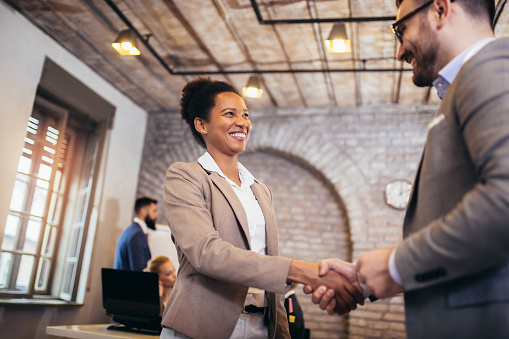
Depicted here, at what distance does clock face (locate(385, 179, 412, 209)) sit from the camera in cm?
521

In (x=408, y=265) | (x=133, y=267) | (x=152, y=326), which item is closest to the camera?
(x=408, y=265)

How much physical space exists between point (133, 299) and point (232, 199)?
164 centimetres

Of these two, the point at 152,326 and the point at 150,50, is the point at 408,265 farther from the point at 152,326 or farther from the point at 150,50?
the point at 150,50

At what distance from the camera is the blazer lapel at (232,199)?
155 centimetres

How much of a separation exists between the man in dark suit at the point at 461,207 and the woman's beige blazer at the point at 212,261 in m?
0.38

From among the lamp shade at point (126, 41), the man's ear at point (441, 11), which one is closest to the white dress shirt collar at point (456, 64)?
the man's ear at point (441, 11)

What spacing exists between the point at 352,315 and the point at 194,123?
3852 mm

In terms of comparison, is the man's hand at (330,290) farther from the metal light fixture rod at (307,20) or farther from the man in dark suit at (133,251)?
the man in dark suit at (133,251)

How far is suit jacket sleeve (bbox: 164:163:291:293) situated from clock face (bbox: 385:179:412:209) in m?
4.07

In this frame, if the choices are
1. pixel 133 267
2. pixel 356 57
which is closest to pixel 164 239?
pixel 133 267

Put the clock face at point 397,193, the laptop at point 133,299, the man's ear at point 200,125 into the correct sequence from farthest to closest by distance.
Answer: the clock face at point 397,193 < the laptop at point 133,299 < the man's ear at point 200,125

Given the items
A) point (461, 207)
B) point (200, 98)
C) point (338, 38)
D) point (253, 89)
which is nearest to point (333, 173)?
point (253, 89)

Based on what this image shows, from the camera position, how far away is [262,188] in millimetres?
1911

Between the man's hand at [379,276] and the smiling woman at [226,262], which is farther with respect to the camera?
the smiling woman at [226,262]
